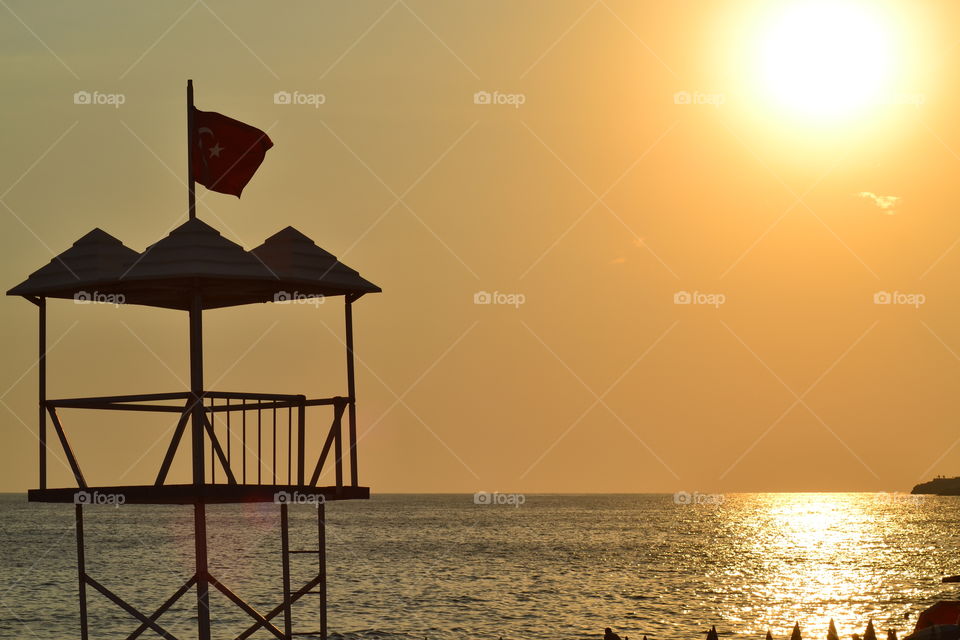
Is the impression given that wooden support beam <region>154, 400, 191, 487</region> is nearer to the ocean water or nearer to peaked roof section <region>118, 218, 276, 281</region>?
peaked roof section <region>118, 218, 276, 281</region>

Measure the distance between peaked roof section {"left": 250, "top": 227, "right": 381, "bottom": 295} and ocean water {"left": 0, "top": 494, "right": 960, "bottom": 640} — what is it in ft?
129

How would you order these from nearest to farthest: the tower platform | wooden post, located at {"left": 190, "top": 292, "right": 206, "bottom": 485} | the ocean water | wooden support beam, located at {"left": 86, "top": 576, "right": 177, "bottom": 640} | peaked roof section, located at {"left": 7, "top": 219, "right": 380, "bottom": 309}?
wooden post, located at {"left": 190, "top": 292, "right": 206, "bottom": 485} < peaked roof section, located at {"left": 7, "top": 219, "right": 380, "bottom": 309} < the tower platform < wooden support beam, located at {"left": 86, "top": 576, "right": 177, "bottom": 640} < the ocean water

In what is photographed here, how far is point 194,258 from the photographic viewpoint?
18.9m

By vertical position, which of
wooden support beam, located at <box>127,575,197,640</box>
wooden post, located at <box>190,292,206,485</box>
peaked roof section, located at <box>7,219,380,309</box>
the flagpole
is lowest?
wooden support beam, located at <box>127,575,197,640</box>

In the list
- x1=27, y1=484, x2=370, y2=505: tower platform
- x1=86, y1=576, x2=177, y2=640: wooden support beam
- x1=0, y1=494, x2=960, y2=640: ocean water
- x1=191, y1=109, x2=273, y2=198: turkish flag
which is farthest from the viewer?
x1=0, y1=494, x2=960, y2=640: ocean water

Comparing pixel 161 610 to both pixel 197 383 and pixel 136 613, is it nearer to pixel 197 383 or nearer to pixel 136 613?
pixel 136 613

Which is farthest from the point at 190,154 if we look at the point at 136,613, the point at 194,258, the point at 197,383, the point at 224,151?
the point at 136,613

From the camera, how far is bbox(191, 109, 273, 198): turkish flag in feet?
67.1

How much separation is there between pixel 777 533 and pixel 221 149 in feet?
533

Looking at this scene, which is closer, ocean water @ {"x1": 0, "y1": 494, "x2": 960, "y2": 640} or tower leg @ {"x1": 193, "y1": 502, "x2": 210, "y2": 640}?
tower leg @ {"x1": 193, "y1": 502, "x2": 210, "y2": 640}

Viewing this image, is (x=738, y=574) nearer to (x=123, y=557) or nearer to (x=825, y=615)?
(x=825, y=615)

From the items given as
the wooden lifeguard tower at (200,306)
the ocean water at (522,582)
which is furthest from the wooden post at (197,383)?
the ocean water at (522,582)

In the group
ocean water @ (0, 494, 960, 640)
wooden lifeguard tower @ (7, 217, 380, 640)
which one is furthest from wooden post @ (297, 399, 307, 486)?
ocean water @ (0, 494, 960, 640)

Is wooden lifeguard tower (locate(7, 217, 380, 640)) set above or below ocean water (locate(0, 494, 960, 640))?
above
